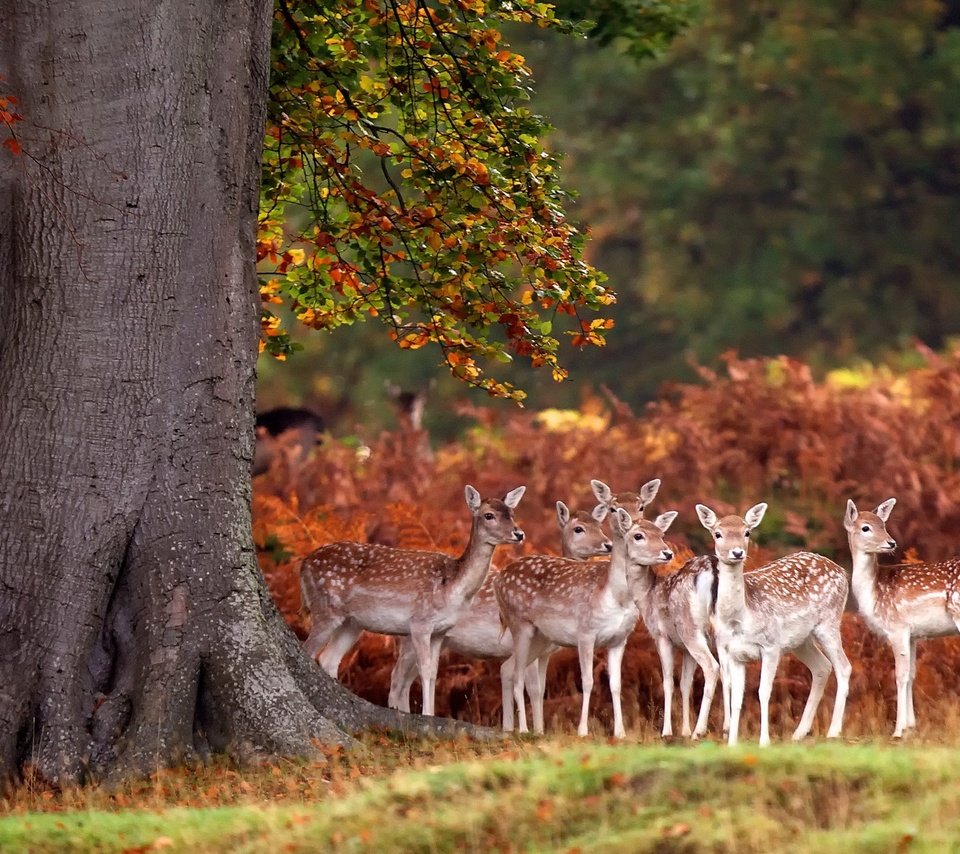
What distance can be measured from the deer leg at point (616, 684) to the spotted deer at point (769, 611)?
66 centimetres

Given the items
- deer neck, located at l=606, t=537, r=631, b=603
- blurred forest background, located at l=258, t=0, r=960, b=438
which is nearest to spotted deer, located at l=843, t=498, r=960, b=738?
deer neck, located at l=606, t=537, r=631, b=603

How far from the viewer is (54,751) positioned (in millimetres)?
8898

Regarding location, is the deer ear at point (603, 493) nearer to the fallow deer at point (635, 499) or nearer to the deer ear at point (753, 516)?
the fallow deer at point (635, 499)

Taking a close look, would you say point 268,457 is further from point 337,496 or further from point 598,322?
point 598,322

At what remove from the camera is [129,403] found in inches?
363

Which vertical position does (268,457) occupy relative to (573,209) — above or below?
below

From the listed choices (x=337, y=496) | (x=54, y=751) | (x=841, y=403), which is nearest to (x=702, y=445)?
(x=841, y=403)

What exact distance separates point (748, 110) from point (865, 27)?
306 centimetres

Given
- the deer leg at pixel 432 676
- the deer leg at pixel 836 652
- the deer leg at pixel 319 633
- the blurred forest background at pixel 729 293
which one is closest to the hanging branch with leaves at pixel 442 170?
the deer leg at pixel 432 676

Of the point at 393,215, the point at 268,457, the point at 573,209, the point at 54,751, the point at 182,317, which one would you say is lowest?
the point at 54,751

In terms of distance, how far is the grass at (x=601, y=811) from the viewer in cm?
662

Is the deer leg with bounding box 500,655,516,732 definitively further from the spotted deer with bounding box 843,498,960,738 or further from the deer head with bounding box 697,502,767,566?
the spotted deer with bounding box 843,498,960,738

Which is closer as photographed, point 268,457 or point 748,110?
point 268,457

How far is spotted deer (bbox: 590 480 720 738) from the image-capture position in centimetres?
984
